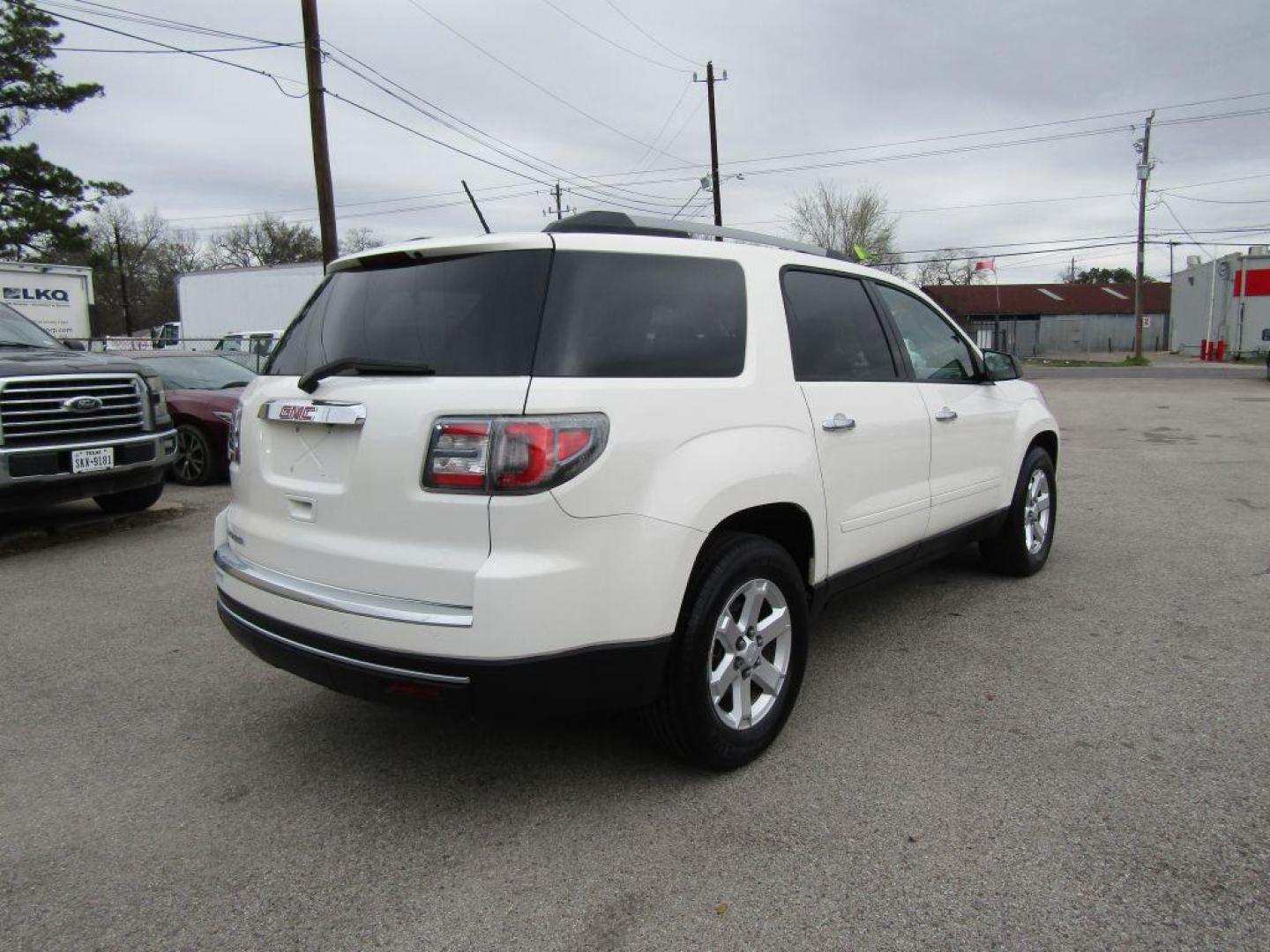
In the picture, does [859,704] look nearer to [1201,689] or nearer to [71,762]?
[1201,689]

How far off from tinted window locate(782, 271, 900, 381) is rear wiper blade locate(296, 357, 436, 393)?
1.42m

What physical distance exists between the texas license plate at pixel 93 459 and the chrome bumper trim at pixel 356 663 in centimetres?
436

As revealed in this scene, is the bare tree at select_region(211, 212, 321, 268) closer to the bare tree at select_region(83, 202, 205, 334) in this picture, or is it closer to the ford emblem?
the bare tree at select_region(83, 202, 205, 334)

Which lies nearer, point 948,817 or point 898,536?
point 948,817

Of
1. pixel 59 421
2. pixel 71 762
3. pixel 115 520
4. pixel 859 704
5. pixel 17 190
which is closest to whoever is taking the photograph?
pixel 71 762

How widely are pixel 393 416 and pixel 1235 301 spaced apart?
44.4 m

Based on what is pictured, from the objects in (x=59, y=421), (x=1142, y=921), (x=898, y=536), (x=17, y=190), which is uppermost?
(x=17, y=190)

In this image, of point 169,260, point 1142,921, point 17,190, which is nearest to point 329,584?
point 1142,921

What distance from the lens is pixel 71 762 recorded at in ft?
10.5

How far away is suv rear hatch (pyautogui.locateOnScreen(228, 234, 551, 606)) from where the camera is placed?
247 centimetres

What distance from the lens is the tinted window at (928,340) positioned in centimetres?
423

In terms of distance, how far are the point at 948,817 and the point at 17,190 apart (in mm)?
38979

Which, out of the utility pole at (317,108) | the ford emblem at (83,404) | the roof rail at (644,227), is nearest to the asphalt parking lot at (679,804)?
the roof rail at (644,227)

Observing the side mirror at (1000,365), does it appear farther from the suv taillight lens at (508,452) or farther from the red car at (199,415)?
the red car at (199,415)
